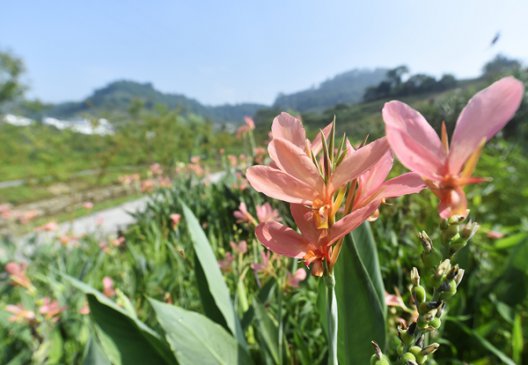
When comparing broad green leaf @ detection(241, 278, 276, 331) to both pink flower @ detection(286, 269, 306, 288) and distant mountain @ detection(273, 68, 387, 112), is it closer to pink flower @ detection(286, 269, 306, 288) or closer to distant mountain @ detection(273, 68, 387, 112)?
pink flower @ detection(286, 269, 306, 288)

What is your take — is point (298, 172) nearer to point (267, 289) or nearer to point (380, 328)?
point (380, 328)

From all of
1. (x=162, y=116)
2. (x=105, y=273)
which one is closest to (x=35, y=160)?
(x=162, y=116)

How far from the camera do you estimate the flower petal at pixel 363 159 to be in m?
0.27

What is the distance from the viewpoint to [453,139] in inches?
9.5

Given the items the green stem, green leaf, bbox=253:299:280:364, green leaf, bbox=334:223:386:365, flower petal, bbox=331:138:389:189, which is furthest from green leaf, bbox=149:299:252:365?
flower petal, bbox=331:138:389:189

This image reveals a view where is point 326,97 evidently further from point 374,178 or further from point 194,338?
point 374,178

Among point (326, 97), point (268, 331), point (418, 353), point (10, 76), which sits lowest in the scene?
point (268, 331)

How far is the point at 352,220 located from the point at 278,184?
67 mm

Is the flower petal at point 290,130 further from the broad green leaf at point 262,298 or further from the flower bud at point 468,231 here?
the broad green leaf at point 262,298

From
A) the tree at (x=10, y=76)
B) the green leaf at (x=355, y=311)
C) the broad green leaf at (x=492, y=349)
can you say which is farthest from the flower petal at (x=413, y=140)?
the tree at (x=10, y=76)

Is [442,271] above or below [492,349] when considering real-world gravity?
above

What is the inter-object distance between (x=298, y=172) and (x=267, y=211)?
21.0 inches

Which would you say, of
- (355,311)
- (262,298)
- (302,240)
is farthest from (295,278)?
(302,240)

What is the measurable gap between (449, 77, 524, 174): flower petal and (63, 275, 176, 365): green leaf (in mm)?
632
